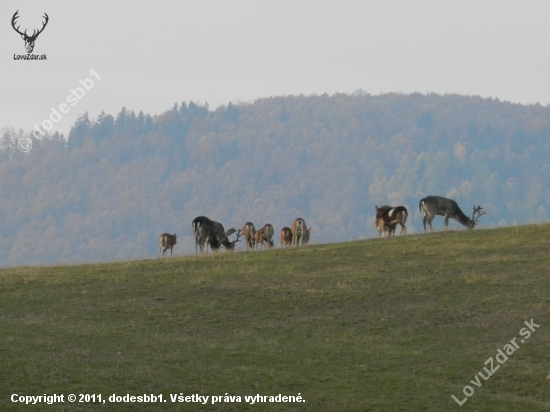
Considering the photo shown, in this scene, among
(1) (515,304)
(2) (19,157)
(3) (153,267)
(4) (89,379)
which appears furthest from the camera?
(2) (19,157)

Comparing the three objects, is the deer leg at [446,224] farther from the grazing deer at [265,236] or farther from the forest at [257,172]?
the forest at [257,172]

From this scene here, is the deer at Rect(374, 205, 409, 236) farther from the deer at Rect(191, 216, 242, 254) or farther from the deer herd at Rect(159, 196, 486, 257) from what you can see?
the deer at Rect(191, 216, 242, 254)

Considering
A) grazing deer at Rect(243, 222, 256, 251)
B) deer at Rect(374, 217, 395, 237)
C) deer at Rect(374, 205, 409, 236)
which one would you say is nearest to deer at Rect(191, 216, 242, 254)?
grazing deer at Rect(243, 222, 256, 251)

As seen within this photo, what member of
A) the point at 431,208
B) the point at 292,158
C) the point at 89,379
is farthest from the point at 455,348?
the point at 292,158

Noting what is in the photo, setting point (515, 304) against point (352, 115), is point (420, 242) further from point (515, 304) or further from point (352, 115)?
point (352, 115)

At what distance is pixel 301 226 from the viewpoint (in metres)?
35.0

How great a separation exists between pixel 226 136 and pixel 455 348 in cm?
16731

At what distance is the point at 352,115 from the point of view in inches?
7682

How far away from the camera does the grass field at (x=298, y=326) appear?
16.0 metres

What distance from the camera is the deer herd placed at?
1326 inches

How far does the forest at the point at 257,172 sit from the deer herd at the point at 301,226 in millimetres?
79002

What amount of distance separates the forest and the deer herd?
7900cm

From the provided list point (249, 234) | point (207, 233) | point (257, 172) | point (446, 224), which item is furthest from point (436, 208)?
point (257, 172)

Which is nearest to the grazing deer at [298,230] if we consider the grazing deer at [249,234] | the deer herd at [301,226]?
the deer herd at [301,226]
